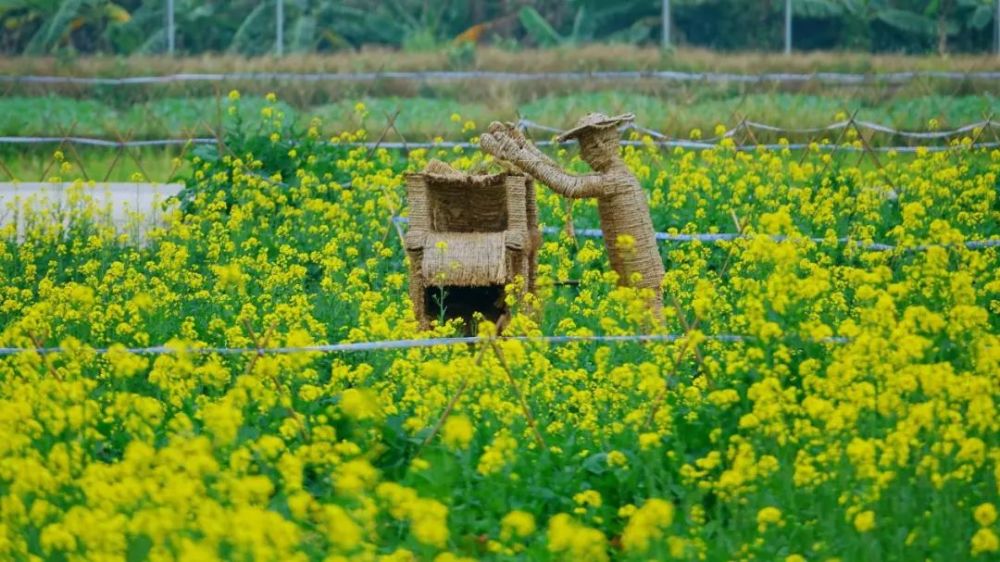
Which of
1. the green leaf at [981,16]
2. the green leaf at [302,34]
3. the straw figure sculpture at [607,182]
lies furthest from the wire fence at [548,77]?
the straw figure sculpture at [607,182]

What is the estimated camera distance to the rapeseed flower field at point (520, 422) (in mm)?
4258

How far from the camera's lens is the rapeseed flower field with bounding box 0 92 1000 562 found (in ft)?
14.0

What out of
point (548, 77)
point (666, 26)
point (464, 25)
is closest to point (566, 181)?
point (548, 77)

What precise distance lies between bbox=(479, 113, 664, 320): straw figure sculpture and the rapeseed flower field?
0.21 metres

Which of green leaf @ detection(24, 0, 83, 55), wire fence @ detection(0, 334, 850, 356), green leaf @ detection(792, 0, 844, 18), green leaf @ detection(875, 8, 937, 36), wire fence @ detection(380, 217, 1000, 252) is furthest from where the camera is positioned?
green leaf @ detection(875, 8, 937, 36)

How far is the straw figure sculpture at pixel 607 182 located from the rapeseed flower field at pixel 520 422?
0.21 metres

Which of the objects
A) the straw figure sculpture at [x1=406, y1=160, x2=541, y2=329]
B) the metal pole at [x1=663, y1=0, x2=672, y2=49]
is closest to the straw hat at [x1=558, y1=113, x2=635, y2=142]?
the straw figure sculpture at [x1=406, y1=160, x2=541, y2=329]

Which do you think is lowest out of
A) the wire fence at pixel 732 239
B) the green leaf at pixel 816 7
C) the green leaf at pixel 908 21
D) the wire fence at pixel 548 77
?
the wire fence at pixel 732 239

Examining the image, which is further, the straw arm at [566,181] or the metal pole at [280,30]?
the metal pole at [280,30]

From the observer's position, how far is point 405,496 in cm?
409

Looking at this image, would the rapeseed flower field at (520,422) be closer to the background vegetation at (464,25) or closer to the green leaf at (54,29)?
the green leaf at (54,29)

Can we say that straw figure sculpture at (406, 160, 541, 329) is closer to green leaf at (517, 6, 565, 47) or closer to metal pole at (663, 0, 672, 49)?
metal pole at (663, 0, 672, 49)

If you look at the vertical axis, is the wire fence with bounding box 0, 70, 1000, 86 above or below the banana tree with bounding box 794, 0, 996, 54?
below

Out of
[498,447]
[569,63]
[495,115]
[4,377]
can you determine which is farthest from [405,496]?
[569,63]
